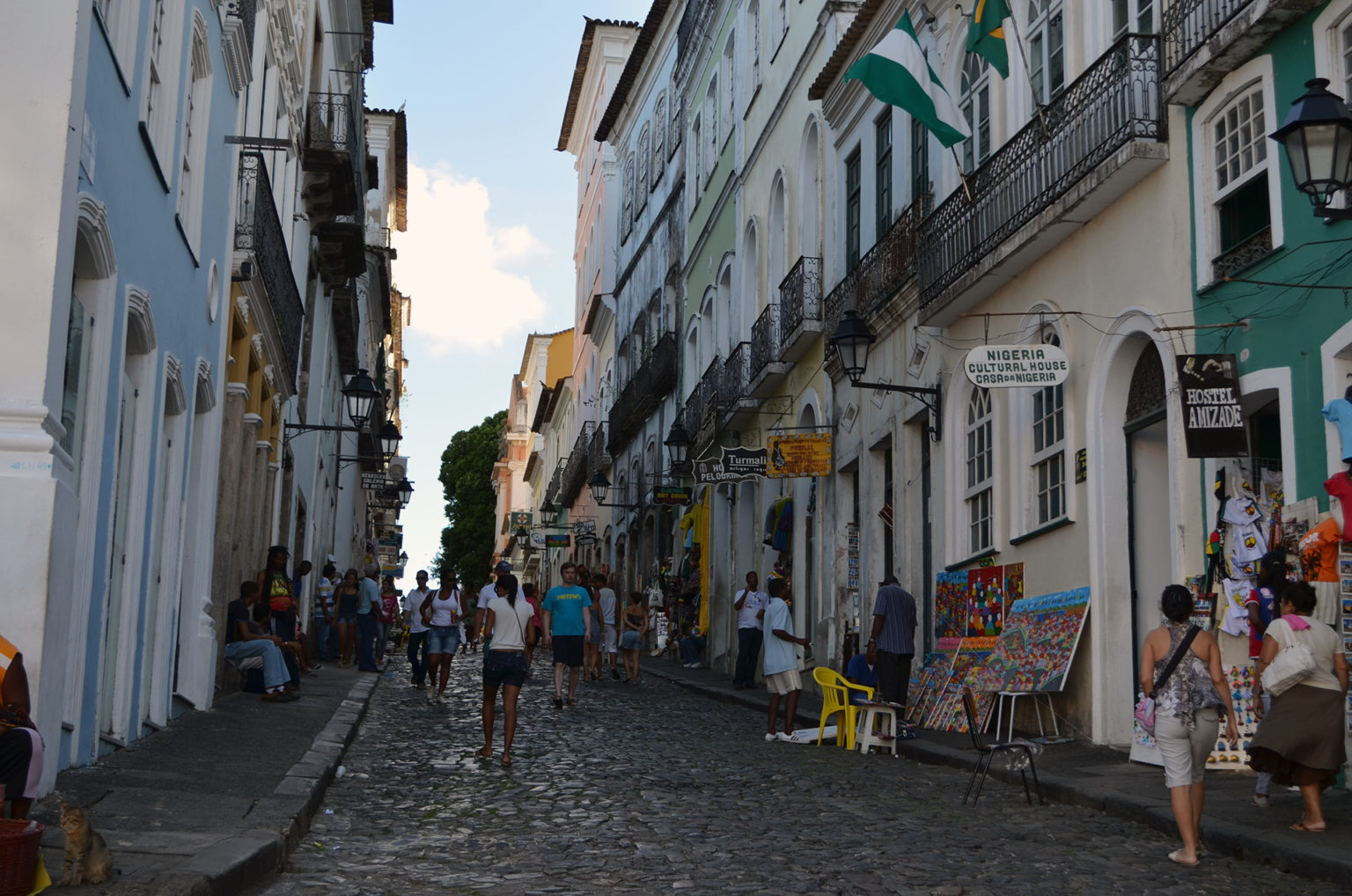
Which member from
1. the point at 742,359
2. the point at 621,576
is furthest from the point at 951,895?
the point at 621,576

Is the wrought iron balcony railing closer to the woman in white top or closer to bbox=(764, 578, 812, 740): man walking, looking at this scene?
bbox=(764, 578, 812, 740): man walking

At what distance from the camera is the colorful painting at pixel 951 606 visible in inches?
629

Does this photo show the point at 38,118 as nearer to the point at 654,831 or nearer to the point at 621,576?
the point at 654,831

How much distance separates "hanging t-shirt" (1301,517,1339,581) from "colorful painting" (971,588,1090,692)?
3356mm

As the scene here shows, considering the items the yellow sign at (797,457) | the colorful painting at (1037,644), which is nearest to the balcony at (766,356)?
the yellow sign at (797,457)

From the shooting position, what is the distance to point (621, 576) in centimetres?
4169

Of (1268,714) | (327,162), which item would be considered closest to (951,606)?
(1268,714)

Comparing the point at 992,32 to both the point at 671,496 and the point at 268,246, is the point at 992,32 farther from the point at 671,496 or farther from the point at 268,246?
Answer: the point at 671,496

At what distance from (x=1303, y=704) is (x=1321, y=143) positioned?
3.04m

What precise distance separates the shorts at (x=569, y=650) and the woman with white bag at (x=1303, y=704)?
10.3 metres

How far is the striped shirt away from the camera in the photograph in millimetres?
15008

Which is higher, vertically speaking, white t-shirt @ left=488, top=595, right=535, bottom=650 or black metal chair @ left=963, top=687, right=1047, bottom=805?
white t-shirt @ left=488, top=595, right=535, bottom=650

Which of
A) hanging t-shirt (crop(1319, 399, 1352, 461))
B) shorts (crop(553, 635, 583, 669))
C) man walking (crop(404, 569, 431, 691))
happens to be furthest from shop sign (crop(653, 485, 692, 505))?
hanging t-shirt (crop(1319, 399, 1352, 461))

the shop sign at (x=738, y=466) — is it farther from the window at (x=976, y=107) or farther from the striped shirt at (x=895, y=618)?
the striped shirt at (x=895, y=618)
